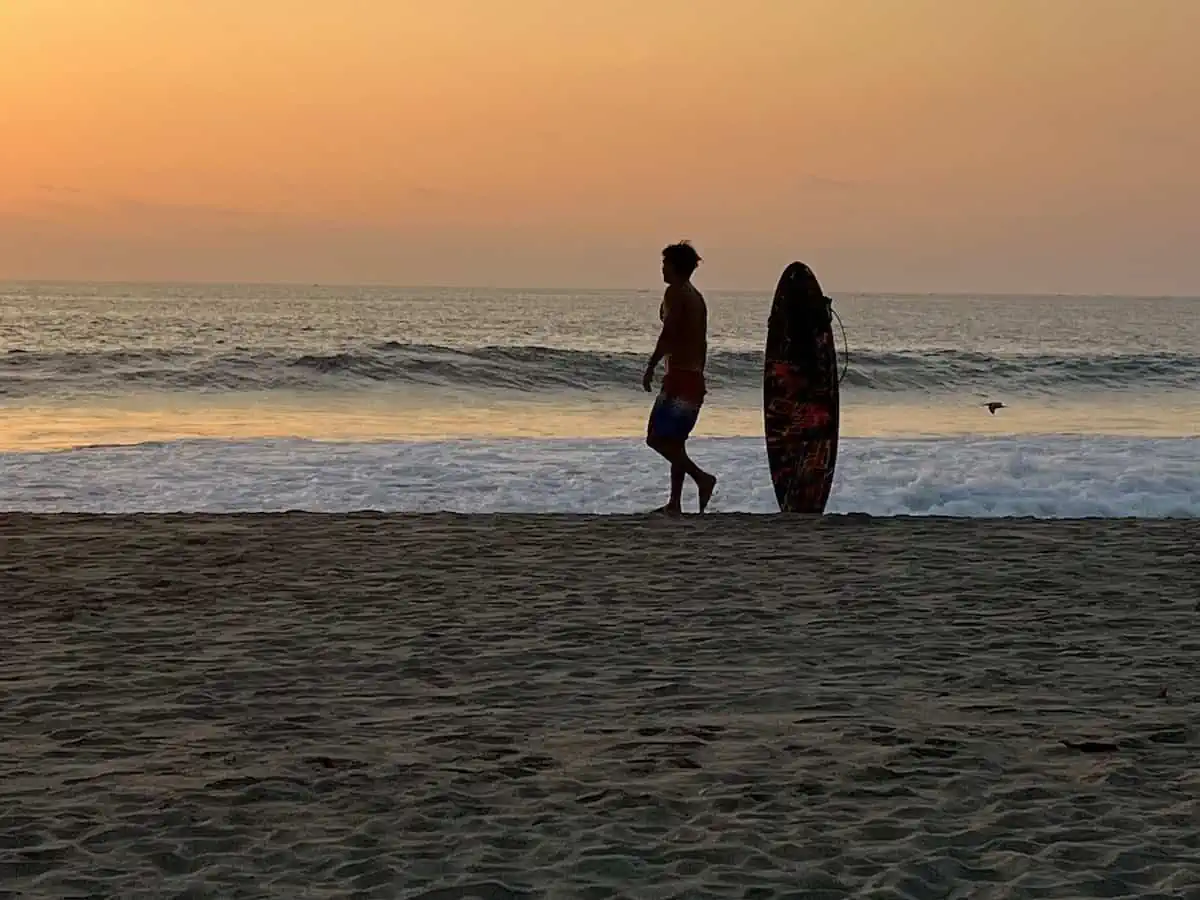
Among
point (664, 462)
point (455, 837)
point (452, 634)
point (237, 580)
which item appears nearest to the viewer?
point (455, 837)

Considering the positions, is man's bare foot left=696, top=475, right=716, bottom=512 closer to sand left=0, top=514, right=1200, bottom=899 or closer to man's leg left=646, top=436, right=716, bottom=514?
man's leg left=646, top=436, right=716, bottom=514

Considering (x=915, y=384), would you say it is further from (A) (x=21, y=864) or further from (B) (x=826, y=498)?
(A) (x=21, y=864)

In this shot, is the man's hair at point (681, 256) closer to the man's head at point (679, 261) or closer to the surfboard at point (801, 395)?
the man's head at point (679, 261)

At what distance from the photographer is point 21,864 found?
10.4 ft

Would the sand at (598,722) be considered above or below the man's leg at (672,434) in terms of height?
below

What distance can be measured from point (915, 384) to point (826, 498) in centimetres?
2008

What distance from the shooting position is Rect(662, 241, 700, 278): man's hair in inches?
340

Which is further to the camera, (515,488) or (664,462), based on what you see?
(664,462)

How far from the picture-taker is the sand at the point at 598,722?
126 inches

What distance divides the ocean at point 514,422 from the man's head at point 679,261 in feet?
7.56

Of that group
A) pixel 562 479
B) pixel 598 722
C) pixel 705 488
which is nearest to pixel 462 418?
pixel 562 479

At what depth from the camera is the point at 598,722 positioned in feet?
14.1

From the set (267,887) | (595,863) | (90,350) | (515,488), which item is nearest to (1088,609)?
(595,863)

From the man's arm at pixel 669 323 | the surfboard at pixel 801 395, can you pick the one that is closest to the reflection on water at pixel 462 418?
the surfboard at pixel 801 395
